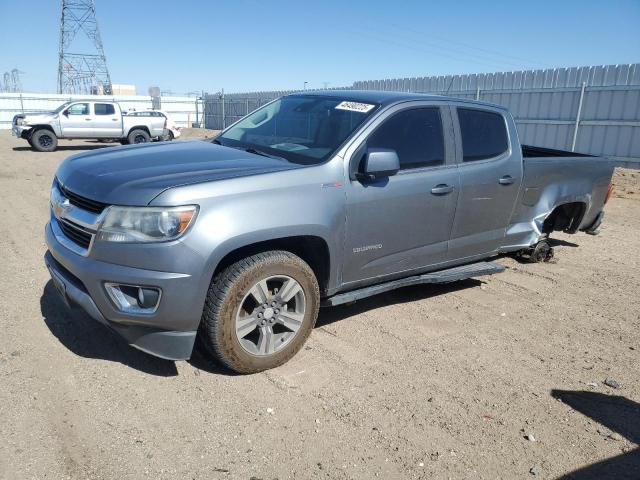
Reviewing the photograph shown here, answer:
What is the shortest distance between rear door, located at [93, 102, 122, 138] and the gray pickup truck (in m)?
17.1

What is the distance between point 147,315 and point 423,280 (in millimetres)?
2288

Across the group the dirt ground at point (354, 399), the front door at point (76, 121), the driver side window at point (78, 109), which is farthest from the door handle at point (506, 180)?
the driver side window at point (78, 109)

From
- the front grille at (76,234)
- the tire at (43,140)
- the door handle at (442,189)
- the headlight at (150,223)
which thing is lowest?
the tire at (43,140)

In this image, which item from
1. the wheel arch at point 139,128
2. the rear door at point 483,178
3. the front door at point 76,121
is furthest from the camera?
the wheel arch at point 139,128

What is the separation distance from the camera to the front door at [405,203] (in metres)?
3.62

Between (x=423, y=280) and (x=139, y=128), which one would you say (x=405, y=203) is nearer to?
(x=423, y=280)

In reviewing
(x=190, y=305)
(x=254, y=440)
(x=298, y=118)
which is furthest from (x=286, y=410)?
(x=298, y=118)

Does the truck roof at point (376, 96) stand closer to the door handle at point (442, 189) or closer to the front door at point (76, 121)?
the door handle at point (442, 189)

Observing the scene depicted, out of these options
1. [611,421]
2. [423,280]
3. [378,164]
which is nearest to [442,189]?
[423,280]

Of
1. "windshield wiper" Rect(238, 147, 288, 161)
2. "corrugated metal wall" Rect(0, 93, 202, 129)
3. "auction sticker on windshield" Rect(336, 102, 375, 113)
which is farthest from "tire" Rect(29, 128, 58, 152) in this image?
"auction sticker on windshield" Rect(336, 102, 375, 113)

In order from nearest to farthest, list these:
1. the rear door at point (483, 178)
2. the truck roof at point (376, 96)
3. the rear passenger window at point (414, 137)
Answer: the rear passenger window at point (414, 137) < the truck roof at point (376, 96) < the rear door at point (483, 178)

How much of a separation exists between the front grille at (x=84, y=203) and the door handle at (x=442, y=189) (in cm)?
245

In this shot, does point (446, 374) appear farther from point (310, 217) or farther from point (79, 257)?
point (79, 257)

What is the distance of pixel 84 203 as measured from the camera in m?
3.11
